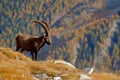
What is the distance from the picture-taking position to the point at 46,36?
37.3 meters

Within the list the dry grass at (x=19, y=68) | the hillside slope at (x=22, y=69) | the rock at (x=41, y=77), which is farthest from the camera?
the rock at (x=41, y=77)

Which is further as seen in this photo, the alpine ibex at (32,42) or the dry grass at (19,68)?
the alpine ibex at (32,42)

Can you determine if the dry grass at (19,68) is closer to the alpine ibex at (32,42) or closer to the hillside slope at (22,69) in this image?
the hillside slope at (22,69)

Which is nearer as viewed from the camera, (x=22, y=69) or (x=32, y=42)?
(x=22, y=69)

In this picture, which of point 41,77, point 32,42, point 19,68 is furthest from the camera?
point 32,42

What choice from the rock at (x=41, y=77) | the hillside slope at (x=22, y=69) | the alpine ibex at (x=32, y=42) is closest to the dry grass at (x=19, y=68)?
the hillside slope at (x=22, y=69)

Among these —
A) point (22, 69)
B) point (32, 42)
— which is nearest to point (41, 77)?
point (22, 69)

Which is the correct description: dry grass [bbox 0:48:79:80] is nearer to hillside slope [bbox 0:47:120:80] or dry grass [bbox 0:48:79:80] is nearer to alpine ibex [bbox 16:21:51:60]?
hillside slope [bbox 0:47:120:80]

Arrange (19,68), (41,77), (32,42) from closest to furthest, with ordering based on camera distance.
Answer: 1. (19,68)
2. (41,77)
3. (32,42)

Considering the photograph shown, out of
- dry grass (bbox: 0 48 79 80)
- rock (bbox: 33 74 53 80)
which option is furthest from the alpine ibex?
rock (bbox: 33 74 53 80)

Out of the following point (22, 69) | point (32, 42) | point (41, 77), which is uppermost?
point (32, 42)

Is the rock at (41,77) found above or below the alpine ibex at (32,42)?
below

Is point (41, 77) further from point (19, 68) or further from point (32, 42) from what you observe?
point (32, 42)

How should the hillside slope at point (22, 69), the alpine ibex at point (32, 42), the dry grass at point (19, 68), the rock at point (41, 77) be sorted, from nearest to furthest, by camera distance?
1. the dry grass at point (19, 68)
2. the hillside slope at point (22, 69)
3. the rock at point (41, 77)
4. the alpine ibex at point (32, 42)
